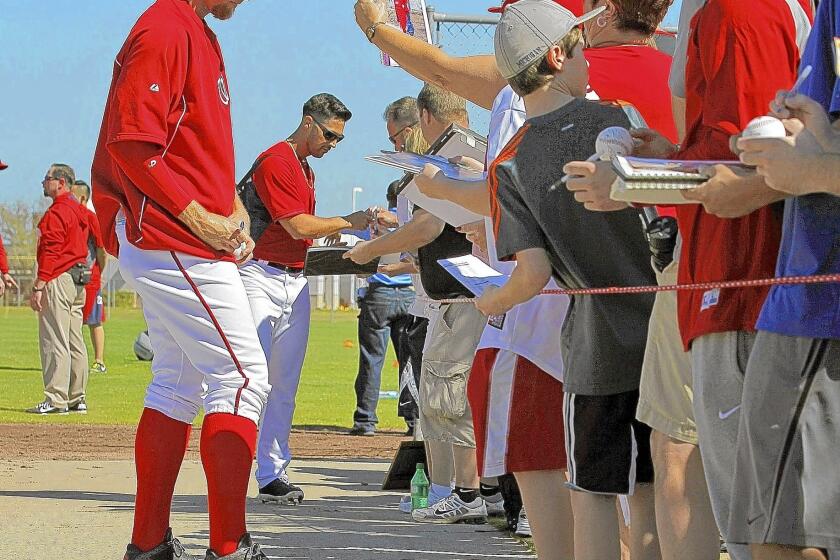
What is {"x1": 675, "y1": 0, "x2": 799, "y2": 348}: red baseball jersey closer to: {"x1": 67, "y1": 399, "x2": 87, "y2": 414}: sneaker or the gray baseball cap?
the gray baseball cap

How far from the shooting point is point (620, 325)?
3736mm

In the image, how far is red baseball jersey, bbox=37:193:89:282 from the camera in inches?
580

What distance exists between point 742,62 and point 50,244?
12.8 m

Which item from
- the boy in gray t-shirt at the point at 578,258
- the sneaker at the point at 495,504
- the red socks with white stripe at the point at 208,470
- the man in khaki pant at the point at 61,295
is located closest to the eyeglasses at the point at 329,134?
the sneaker at the point at 495,504

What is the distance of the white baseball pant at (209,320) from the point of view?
5.06 m

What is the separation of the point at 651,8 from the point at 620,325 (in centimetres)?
105

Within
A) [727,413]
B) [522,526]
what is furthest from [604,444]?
[522,526]

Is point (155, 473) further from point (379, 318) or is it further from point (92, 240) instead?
point (92, 240)

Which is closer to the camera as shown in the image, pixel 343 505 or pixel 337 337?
pixel 343 505

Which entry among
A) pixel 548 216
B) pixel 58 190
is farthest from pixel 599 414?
pixel 58 190

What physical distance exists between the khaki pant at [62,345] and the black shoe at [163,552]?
31.3ft

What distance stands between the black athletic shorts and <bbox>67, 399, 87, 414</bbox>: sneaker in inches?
452

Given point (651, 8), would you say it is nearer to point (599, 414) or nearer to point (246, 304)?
point (599, 414)

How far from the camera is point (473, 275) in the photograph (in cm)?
424
